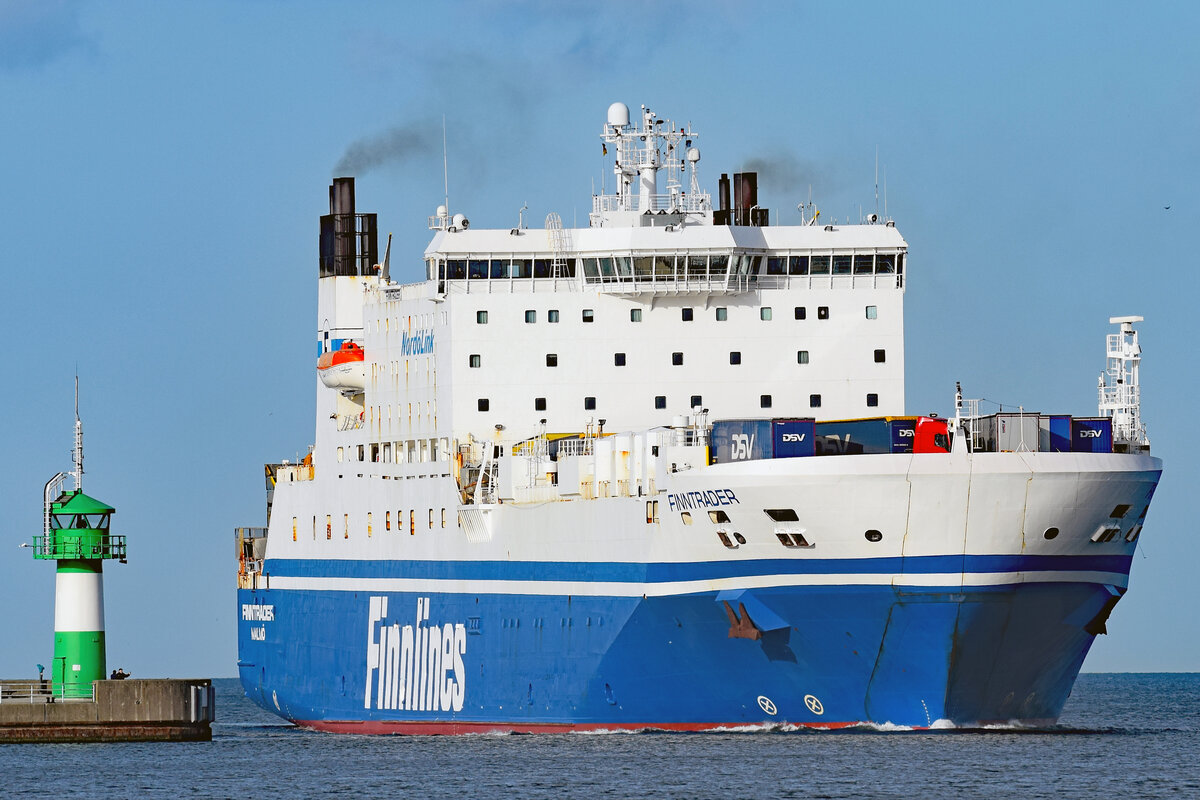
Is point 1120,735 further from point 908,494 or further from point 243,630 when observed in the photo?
point 243,630

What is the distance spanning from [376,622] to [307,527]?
17.7 feet

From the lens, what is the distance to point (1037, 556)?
40.7 metres

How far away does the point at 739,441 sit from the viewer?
42.7 m

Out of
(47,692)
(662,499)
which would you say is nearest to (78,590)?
(47,692)

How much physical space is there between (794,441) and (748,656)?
402 centimetres

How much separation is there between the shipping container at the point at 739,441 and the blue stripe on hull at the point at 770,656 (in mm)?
2475

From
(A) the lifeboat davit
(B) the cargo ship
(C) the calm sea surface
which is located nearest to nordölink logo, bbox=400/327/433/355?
(B) the cargo ship

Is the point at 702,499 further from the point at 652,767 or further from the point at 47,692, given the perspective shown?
the point at 47,692

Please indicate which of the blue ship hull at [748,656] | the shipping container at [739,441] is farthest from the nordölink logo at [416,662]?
the shipping container at [739,441]

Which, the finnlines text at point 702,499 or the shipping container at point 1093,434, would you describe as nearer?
the finnlines text at point 702,499

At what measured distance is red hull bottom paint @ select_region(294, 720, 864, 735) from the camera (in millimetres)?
43406

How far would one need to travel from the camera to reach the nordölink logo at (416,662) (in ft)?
163

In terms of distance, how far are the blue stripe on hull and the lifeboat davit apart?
7520mm

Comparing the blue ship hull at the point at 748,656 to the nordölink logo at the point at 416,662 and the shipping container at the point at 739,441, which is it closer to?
the nordölink logo at the point at 416,662
